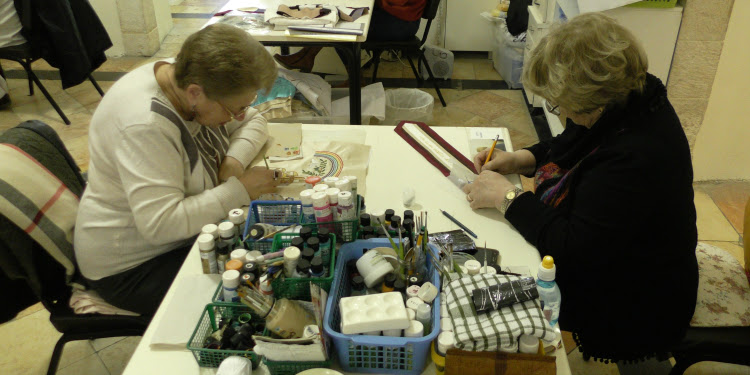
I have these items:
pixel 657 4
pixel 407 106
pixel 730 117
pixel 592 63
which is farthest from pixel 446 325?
pixel 407 106

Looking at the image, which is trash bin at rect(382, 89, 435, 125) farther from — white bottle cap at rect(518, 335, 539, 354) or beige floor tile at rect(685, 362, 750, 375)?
white bottle cap at rect(518, 335, 539, 354)

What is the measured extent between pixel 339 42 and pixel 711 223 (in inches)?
82.4

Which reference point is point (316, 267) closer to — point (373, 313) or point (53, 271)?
point (373, 313)

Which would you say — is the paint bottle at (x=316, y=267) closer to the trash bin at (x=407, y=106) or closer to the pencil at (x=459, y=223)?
the pencil at (x=459, y=223)

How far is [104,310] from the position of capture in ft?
5.47

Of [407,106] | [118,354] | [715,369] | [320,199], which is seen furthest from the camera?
[407,106]

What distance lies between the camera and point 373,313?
113cm

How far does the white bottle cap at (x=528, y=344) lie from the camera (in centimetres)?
110

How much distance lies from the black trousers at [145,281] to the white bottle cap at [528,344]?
3.23 ft

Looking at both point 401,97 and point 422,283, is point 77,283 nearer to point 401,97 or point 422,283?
point 422,283

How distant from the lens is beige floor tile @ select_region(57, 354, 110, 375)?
2.16 meters

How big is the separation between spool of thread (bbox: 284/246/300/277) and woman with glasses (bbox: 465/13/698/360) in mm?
609

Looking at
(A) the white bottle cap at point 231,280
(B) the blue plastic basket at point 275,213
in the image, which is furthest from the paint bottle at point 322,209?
(A) the white bottle cap at point 231,280

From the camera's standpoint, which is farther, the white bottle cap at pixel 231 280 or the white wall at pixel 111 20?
the white wall at pixel 111 20
